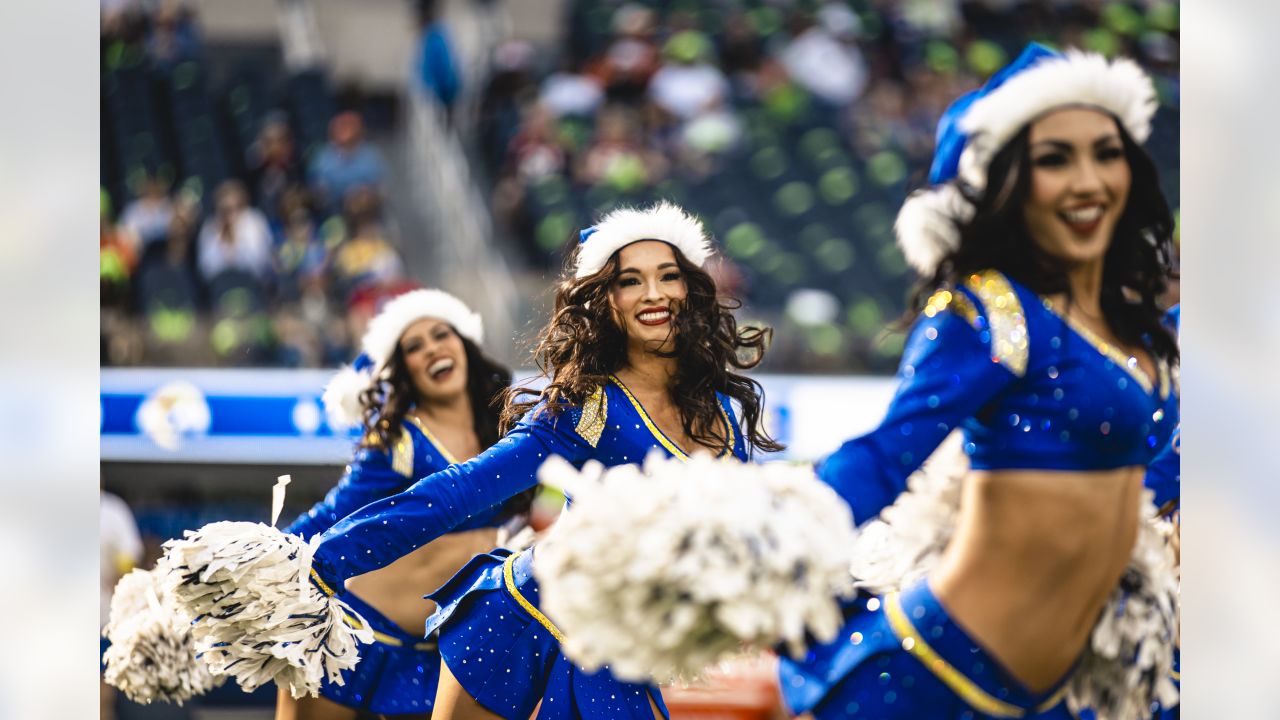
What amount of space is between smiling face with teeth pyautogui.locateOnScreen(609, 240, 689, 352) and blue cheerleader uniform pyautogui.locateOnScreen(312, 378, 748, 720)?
115 mm

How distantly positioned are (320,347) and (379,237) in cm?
128

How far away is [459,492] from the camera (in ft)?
9.67

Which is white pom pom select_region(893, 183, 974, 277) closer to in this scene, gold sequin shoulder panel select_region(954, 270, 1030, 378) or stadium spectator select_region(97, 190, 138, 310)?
gold sequin shoulder panel select_region(954, 270, 1030, 378)

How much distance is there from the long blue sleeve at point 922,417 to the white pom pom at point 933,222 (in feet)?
0.45

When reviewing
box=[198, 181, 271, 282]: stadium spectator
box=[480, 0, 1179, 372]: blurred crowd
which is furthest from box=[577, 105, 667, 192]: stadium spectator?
box=[198, 181, 271, 282]: stadium spectator

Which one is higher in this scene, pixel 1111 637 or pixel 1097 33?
pixel 1097 33

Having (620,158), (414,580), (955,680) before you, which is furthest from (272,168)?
(955,680)

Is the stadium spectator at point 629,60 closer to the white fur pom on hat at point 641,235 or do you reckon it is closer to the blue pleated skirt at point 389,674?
the blue pleated skirt at point 389,674

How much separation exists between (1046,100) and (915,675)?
0.83m
